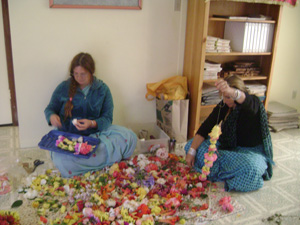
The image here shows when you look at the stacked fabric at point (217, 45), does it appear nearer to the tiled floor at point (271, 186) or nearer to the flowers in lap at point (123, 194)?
the tiled floor at point (271, 186)

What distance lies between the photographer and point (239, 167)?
2.06 meters

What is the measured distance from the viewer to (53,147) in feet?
7.18

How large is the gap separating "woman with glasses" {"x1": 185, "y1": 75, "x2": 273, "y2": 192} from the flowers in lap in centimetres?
17

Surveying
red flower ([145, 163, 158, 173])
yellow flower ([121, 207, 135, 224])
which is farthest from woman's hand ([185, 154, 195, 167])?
yellow flower ([121, 207, 135, 224])

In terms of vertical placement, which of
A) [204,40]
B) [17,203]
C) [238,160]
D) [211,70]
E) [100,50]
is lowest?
[17,203]

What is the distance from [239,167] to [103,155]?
3.38 ft

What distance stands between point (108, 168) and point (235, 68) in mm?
1663

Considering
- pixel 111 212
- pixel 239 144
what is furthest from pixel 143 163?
pixel 239 144

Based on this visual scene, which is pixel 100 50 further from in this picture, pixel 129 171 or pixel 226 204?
pixel 226 204

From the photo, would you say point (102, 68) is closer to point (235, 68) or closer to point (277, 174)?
point (235, 68)

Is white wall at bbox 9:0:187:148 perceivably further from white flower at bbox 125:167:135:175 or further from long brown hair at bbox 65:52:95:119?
white flower at bbox 125:167:135:175

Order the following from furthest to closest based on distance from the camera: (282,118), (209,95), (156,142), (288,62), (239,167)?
(288,62), (282,118), (209,95), (156,142), (239,167)

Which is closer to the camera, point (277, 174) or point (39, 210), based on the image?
point (39, 210)

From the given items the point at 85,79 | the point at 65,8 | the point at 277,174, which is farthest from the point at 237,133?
the point at 65,8
